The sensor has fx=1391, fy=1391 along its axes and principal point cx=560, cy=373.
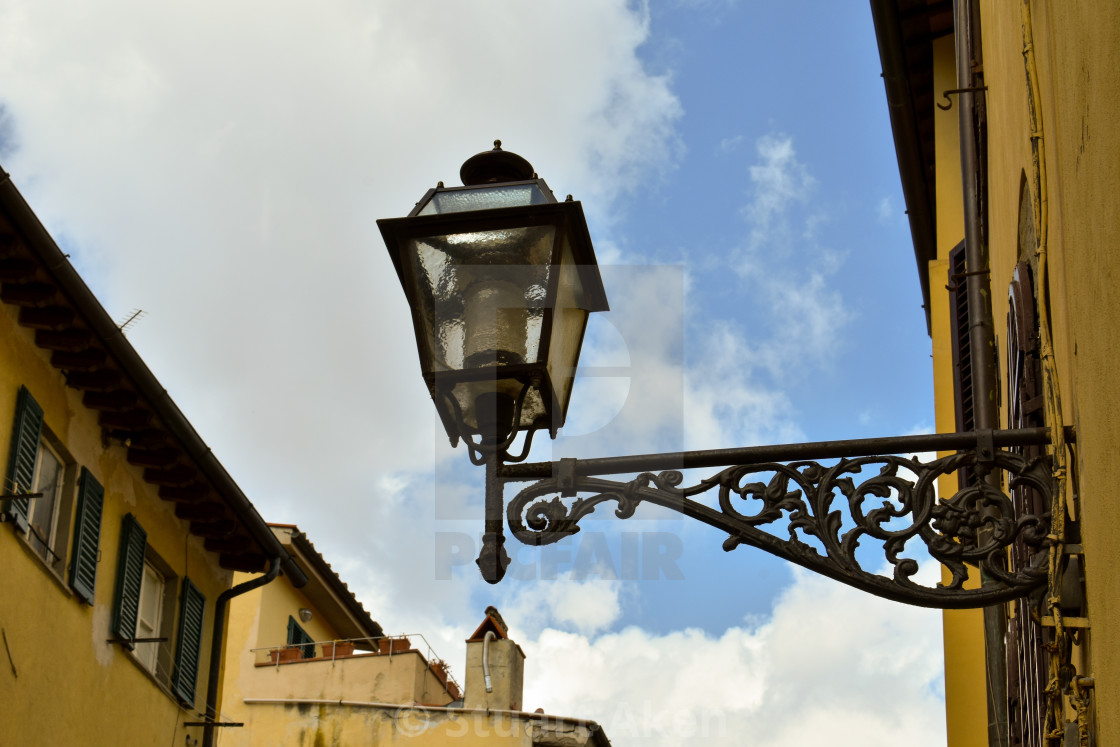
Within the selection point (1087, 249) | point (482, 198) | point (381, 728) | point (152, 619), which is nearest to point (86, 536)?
point (152, 619)

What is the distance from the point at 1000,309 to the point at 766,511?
171 inches

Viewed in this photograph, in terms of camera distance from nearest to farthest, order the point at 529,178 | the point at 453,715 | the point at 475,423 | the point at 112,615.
→ the point at 475,423 → the point at 529,178 → the point at 112,615 → the point at 453,715

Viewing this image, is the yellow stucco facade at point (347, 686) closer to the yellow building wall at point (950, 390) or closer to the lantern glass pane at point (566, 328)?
the yellow building wall at point (950, 390)

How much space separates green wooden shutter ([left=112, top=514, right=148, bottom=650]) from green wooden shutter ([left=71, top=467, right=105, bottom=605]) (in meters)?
0.49

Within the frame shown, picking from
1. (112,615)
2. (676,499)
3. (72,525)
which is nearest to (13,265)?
(72,525)

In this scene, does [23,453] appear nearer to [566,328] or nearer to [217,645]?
[217,645]

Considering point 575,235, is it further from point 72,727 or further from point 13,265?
point 72,727

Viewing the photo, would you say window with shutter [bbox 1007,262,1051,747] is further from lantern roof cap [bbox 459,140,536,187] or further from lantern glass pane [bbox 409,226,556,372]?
lantern roof cap [bbox 459,140,536,187]

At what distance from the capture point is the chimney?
20312 millimetres

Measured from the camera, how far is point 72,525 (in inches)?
408

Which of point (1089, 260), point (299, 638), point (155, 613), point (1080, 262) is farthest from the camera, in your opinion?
point (299, 638)

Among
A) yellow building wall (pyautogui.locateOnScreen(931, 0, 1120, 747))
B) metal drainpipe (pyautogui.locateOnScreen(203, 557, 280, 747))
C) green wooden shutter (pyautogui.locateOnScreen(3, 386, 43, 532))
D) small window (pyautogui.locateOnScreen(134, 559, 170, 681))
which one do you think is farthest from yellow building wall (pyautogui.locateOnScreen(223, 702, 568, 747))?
yellow building wall (pyautogui.locateOnScreen(931, 0, 1120, 747))

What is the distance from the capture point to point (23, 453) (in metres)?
9.45

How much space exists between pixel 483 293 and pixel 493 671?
17554 millimetres
